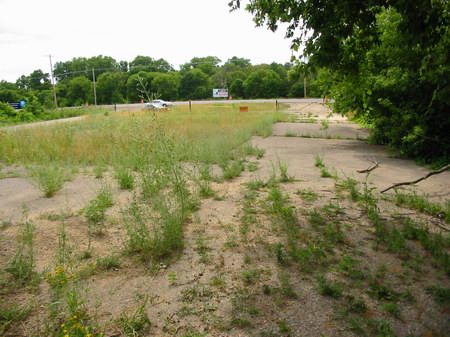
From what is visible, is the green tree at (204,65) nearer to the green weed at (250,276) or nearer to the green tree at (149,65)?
the green tree at (149,65)

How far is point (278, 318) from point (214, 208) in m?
2.91

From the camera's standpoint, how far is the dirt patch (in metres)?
3.27

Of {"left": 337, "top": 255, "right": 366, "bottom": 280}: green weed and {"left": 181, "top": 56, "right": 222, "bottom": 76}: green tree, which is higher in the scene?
{"left": 181, "top": 56, "right": 222, "bottom": 76}: green tree

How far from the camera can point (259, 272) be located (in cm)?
404

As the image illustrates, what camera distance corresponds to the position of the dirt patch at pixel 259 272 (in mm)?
3266

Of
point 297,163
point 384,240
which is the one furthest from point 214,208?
point 297,163

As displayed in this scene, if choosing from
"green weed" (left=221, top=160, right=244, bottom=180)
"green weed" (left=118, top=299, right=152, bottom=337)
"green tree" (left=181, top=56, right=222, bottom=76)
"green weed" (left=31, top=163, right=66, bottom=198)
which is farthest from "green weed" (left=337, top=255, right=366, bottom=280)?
"green tree" (left=181, top=56, right=222, bottom=76)

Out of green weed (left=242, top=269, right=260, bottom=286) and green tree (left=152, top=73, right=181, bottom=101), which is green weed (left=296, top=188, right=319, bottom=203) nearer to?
green weed (left=242, top=269, right=260, bottom=286)

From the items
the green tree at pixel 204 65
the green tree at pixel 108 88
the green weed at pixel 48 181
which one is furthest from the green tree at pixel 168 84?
the green weed at pixel 48 181

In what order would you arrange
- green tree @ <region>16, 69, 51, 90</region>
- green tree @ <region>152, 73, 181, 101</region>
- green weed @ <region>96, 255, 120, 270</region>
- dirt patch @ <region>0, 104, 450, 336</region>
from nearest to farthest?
1. dirt patch @ <region>0, 104, 450, 336</region>
2. green weed @ <region>96, 255, 120, 270</region>
3. green tree @ <region>152, 73, 181, 101</region>
4. green tree @ <region>16, 69, 51, 90</region>

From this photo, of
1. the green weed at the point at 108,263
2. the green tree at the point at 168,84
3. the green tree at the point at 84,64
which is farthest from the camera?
the green tree at the point at 84,64

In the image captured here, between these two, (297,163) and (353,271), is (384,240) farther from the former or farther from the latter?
(297,163)

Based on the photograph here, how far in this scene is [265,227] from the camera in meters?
5.25

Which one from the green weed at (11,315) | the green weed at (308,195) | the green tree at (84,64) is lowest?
the green weed at (11,315)
